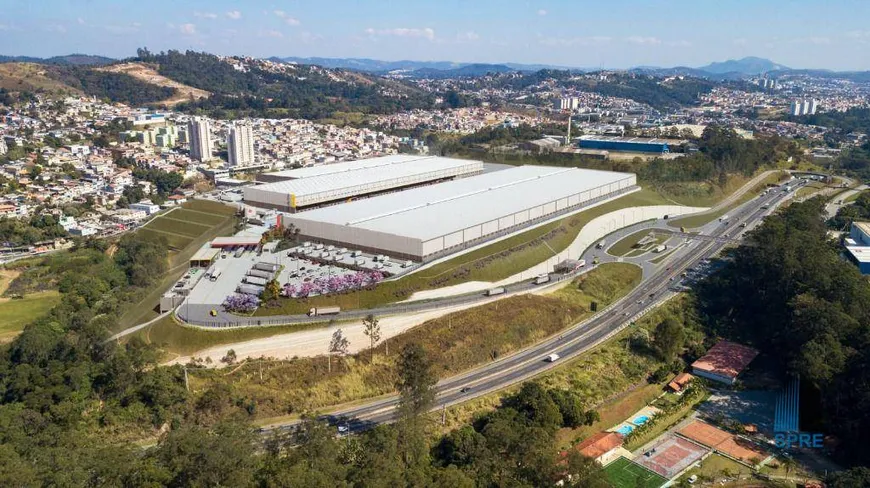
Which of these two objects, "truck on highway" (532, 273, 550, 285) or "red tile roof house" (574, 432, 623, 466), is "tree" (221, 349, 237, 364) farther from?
"truck on highway" (532, 273, 550, 285)

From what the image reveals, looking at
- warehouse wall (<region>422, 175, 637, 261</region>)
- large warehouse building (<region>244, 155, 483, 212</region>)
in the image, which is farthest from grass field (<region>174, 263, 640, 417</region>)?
large warehouse building (<region>244, 155, 483, 212</region>)

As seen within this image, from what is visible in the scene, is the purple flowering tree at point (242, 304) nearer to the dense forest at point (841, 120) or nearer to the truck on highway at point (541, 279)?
the truck on highway at point (541, 279)


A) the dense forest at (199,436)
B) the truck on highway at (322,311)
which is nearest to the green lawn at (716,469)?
the dense forest at (199,436)

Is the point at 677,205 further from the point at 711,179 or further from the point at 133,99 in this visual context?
the point at 133,99

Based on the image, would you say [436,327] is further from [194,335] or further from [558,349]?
[194,335]

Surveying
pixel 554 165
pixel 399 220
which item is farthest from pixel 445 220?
pixel 554 165

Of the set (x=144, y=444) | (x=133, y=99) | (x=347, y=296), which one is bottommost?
(x=144, y=444)

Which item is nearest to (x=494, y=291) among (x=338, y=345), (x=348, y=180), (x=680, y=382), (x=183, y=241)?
(x=338, y=345)
